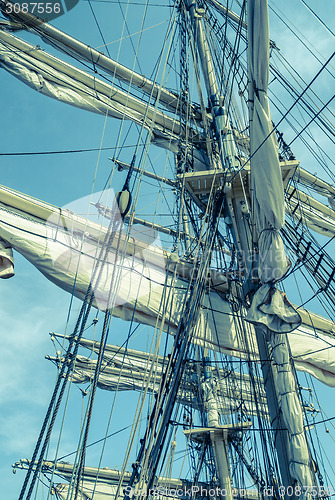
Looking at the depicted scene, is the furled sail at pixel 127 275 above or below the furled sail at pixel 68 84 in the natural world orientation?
below

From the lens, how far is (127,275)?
7.27m

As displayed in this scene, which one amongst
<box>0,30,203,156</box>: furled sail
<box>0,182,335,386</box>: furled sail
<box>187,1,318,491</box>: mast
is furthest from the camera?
<box>0,30,203,156</box>: furled sail

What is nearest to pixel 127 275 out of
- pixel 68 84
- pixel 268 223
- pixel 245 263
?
pixel 245 263

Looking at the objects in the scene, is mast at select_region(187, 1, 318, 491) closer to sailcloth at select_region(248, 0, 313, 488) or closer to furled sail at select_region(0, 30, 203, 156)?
sailcloth at select_region(248, 0, 313, 488)

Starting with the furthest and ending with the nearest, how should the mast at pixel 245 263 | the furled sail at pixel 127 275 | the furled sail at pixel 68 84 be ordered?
the furled sail at pixel 68 84
the furled sail at pixel 127 275
the mast at pixel 245 263

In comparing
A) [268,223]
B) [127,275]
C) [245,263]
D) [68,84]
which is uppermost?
[68,84]

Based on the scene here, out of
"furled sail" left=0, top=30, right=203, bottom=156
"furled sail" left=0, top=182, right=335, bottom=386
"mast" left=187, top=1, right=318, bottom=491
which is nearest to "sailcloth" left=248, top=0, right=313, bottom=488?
"mast" left=187, top=1, right=318, bottom=491

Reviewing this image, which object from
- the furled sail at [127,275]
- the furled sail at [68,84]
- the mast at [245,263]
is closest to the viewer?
the mast at [245,263]

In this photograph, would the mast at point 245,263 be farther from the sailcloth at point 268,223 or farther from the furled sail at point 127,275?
the furled sail at point 127,275

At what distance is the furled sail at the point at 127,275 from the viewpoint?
6.63 meters

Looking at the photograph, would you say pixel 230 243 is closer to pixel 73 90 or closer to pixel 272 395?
pixel 272 395

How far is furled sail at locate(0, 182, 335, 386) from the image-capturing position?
6633 mm

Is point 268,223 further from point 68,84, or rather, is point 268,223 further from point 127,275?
point 68,84

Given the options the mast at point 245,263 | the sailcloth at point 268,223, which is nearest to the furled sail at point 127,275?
the mast at point 245,263
